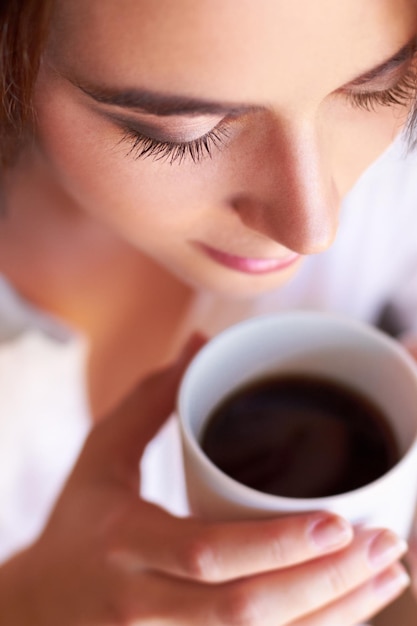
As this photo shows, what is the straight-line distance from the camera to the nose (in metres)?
0.43

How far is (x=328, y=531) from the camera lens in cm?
46

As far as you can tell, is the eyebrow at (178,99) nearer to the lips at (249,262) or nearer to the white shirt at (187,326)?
the lips at (249,262)

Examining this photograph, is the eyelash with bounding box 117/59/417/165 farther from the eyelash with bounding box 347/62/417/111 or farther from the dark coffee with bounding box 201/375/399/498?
the dark coffee with bounding box 201/375/399/498

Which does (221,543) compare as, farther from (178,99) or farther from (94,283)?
(94,283)

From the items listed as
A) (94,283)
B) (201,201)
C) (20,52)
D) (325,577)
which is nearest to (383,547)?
(325,577)

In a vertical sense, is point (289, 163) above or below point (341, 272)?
above

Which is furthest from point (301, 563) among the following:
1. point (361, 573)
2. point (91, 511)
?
point (91, 511)

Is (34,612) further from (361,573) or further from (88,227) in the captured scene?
(88,227)

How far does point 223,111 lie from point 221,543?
0.29m

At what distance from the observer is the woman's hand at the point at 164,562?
0.48m

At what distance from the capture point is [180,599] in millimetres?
532

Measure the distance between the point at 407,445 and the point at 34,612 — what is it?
0.36 m

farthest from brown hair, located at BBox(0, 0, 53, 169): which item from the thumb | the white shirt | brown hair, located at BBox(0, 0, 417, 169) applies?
the white shirt

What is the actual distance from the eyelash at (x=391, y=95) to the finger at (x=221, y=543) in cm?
27
